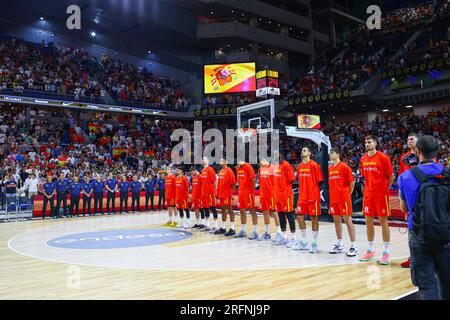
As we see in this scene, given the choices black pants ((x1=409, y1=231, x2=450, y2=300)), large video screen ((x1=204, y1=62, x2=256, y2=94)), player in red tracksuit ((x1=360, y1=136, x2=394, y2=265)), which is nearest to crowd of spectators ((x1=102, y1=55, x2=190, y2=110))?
large video screen ((x1=204, y1=62, x2=256, y2=94))

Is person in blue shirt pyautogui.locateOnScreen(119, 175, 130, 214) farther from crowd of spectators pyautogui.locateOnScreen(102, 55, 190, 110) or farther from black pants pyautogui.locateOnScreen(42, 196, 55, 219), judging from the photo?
crowd of spectators pyautogui.locateOnScreen(102, 55, 190, 110)

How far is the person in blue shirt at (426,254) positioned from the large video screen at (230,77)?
25.5 meters

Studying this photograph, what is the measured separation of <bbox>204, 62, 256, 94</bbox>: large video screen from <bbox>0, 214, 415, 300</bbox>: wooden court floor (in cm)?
2060

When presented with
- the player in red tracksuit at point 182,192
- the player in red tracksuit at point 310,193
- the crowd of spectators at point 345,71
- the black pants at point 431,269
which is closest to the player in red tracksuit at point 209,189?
the player in red tracksuit at point 182,192

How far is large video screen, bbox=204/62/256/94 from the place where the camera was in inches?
1111

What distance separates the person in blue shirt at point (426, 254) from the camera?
10.0 ft

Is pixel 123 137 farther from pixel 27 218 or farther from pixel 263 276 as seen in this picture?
pixel 263 276

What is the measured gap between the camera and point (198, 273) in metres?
5.85

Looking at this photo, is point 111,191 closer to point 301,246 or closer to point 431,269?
point 301,246

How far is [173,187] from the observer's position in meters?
11.8

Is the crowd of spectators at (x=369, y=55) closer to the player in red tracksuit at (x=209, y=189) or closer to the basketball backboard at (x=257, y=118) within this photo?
the basketball backboard at (x=257, y=118)

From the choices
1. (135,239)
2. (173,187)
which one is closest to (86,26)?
(173,187)

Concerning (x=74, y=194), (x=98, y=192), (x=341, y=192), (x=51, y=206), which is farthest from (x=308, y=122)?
(x=341, y=192)

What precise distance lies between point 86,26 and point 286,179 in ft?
91.4
